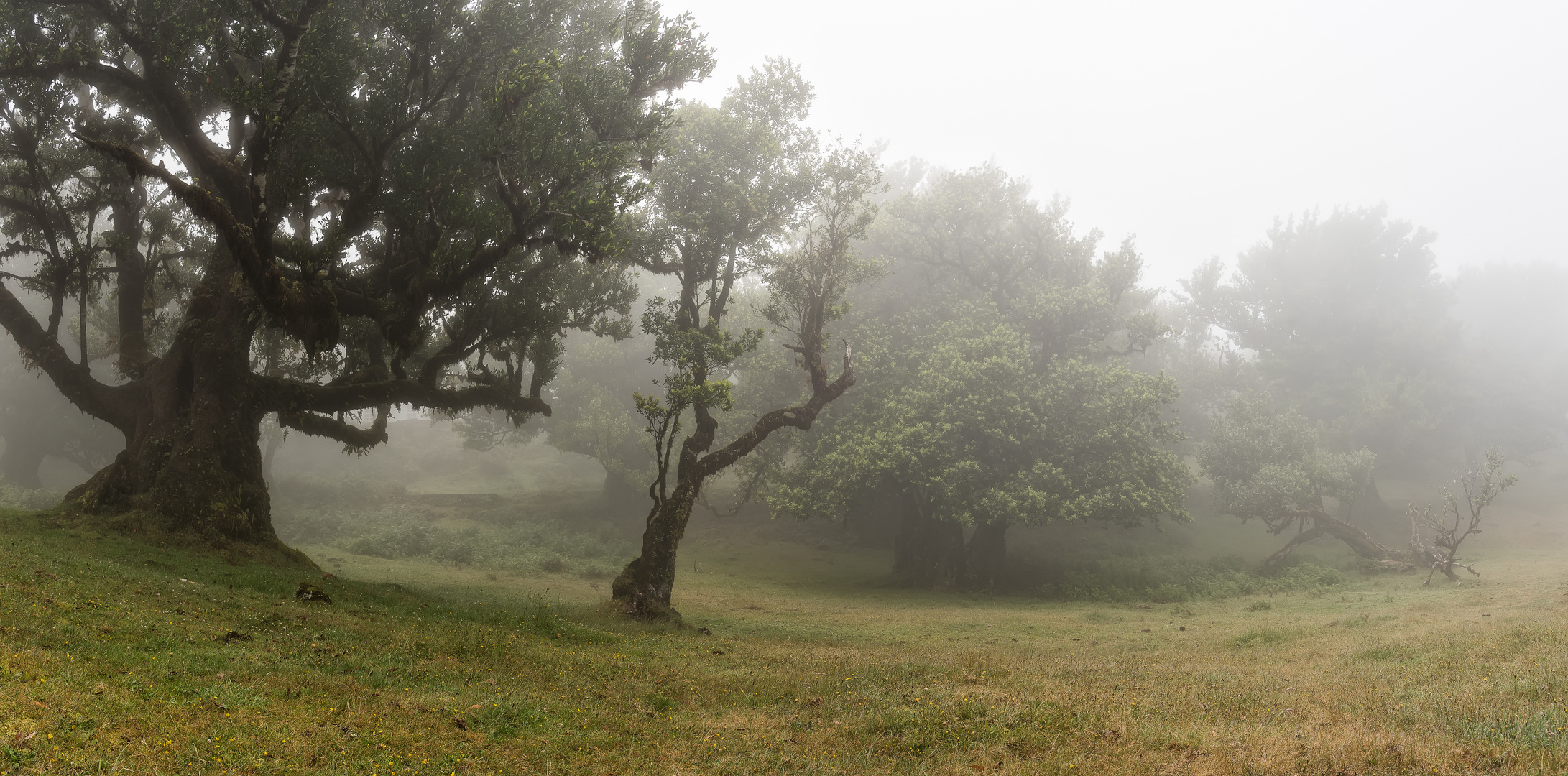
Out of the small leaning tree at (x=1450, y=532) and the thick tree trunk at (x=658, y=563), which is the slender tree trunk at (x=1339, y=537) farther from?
the thick tree trunk at (x=658, y=563)

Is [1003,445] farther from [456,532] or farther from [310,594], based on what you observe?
[456,532]

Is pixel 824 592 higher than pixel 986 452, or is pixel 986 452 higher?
pixel 986 452

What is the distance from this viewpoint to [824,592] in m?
30.9

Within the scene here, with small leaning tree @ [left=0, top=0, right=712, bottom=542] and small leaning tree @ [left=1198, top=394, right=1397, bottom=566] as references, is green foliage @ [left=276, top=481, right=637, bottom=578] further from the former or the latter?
small leaning tree @ [left=1198, top=394, right=1397, bottom=566]

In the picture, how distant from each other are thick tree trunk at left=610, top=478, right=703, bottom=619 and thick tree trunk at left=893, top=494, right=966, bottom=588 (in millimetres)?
15750

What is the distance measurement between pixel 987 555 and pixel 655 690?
25.4m

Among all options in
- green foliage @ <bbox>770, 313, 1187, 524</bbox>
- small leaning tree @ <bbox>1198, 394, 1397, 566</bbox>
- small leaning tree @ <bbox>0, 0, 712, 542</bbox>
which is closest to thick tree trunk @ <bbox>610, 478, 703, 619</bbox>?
small leaning tree @ <bbox>0, 0, 712, 542</bbox>

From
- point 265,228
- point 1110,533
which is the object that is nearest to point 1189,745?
point 265,228

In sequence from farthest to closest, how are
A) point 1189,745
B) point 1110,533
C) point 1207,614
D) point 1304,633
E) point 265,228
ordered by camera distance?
1. point 1110,533
2. point 1207,614
3. point 1304,633
4. point 265,228
5. point 1189,745

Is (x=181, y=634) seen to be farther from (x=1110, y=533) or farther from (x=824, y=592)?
(x=1110, y=533)

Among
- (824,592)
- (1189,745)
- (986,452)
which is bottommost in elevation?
(824,592)

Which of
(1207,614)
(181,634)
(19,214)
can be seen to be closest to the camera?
(181,634)

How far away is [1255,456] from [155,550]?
4658 centimetres

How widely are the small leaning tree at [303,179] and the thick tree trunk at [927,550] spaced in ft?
66.6
